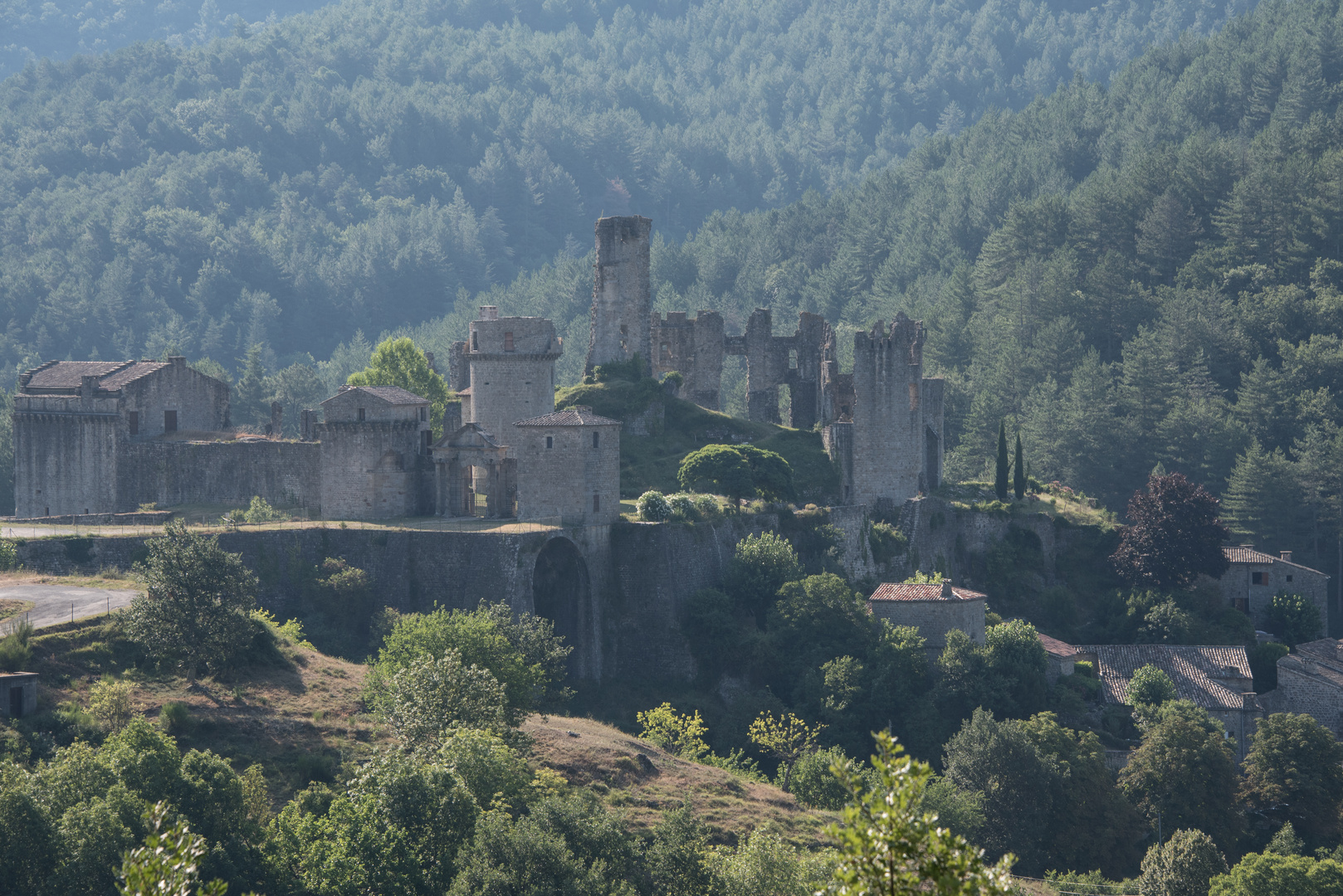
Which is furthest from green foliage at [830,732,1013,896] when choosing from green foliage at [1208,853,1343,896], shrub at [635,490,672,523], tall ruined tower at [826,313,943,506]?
tall ruined tower at [826,313,943,506]

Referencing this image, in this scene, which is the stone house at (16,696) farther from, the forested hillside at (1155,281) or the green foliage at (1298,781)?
the forested hillside at (1155,281)

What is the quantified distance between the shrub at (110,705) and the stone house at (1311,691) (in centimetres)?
4216

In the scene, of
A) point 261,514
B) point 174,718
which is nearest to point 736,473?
point 261,514

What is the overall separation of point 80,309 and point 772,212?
71231 mm

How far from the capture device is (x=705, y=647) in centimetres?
5681

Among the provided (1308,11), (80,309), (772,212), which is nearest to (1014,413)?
(1308,11)

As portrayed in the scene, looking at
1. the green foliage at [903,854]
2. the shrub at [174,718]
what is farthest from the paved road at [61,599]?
the green foliage at [903,854]

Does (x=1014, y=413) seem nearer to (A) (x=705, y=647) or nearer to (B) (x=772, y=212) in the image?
(A) (x=705, y=647)

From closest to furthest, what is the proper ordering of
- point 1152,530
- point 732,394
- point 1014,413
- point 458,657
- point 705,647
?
point 458,657 → point 705,647 → point 1152,530 → point 1014,413 → point 732,394

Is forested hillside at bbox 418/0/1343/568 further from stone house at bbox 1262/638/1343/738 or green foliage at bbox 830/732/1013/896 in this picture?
green foliage at bbox 830/732/1013/896

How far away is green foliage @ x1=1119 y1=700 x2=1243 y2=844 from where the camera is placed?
5112 centimetres

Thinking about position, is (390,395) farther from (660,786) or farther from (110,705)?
(110,705)

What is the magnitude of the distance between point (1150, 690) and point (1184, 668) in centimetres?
402

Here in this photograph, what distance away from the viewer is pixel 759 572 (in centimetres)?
5903
